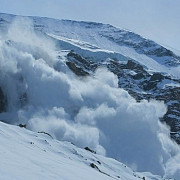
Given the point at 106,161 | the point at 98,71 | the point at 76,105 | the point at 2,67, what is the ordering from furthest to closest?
the point at 98,71 < the point at 76,105 < the point at 2,67 < the point at 106,161

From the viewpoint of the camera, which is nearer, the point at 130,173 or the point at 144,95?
the point at 130,173

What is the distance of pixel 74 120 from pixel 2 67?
2716cm

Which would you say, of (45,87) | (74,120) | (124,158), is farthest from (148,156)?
(45,87)

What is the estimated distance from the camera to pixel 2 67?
126 m

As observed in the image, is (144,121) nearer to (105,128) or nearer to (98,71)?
(105,128)

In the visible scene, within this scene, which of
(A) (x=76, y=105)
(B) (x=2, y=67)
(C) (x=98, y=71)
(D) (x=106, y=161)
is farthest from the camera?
(C) (x=98, y=71)

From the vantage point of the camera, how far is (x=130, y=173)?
44.1 meters

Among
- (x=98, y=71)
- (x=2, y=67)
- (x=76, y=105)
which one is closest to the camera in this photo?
(x=2, y=67)

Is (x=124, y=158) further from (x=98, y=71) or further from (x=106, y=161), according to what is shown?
(x=106, y=161)

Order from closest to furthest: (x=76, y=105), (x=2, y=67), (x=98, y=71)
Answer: (x=2, y=67), (x=76, y=105), (x=98, y=71)

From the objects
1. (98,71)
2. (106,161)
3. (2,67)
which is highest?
(98,71)

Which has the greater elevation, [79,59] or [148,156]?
[79,59]

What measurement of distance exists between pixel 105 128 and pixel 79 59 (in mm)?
55372

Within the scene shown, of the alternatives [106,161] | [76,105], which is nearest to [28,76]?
[76,105]
